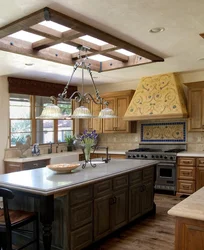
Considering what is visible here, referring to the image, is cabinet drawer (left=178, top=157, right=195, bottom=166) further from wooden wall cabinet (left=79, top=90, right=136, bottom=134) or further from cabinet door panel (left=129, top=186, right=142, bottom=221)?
cabinet door panel (left=129, top=186, right=142, bottom=221)

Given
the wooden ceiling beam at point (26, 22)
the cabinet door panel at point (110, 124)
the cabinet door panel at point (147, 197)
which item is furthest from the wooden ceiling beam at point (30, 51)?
the cabinet door panel at point (110, 124)

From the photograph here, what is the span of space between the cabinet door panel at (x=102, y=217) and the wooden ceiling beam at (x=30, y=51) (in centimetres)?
218

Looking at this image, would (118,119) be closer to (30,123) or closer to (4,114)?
(30,123)

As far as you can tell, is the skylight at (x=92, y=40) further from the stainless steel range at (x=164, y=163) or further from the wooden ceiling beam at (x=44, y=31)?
the stainless steel range at (x=164, y=163)

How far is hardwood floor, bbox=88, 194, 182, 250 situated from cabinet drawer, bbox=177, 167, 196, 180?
1.21 meters

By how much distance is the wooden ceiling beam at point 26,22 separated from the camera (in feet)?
8.26

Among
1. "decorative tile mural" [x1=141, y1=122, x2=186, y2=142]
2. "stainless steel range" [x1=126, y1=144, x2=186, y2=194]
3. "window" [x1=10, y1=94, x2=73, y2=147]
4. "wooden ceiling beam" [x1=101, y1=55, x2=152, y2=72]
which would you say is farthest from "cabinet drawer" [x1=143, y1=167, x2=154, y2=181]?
"window" [x1=10, y1=94, x2=73, y2=147]

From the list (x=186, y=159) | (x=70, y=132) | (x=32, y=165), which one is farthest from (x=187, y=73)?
(x=32, y=165)

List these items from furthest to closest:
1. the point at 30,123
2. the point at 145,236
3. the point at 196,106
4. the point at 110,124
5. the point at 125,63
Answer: the point at 110,124 < the point at 30,123 < the point at 196,106 < the point at 125,63 < the point at 145,236

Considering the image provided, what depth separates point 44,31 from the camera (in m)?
3.09

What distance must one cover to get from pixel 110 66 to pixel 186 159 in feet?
7.92

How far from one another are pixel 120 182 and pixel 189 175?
229 cm

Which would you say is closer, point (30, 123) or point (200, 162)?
point (200, 162)

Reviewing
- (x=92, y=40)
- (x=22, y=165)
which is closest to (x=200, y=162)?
(x=92, y=40)
